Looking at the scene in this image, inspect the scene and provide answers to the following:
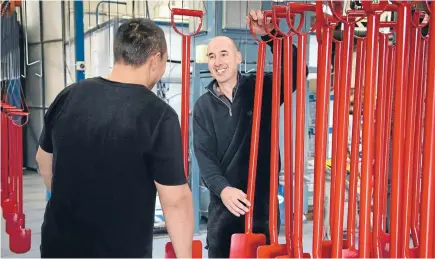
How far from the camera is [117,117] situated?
146 cm

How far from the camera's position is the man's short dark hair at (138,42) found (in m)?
1.49

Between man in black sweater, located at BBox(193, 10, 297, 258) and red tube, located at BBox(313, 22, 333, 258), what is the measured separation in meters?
0.97

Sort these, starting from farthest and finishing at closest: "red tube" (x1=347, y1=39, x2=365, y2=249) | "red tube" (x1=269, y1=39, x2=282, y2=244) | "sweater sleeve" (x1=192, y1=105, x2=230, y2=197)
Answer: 1. "sweater sleeve" (x1=192, y1=105, x2=230, y2=197)
2. "red tube" (x1=269, y1=39, x2=282, y2=244)
3. "red tube" (x1=347, y1=39, x2=365, y2=249)

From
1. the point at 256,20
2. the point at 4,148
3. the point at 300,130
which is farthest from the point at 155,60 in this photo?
the point at 4,148

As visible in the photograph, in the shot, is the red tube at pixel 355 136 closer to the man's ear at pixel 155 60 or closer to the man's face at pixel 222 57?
the man's ear at pixel 155 60

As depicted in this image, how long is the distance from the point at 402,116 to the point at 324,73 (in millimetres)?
198

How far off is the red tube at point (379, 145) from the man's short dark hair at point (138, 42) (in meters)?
0.66

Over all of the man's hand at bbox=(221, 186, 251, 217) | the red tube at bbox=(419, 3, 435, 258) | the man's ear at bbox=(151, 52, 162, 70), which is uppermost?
the man's ear at bbox=(151, 52, 162, 70)

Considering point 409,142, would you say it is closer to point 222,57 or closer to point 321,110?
point 321,110

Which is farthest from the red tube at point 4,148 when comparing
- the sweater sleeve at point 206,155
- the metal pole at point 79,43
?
the sweater sleeve at point 206,155

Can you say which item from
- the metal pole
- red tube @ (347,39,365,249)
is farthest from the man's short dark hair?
the metal pole

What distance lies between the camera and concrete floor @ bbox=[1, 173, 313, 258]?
4.00m

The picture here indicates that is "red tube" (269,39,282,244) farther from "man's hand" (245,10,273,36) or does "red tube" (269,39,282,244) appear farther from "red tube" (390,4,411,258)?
"red tube" (390,4,411,258)

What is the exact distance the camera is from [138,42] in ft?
4.88
